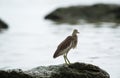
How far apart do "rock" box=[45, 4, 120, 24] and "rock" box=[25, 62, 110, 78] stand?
83.8 feet

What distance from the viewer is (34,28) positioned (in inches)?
1391

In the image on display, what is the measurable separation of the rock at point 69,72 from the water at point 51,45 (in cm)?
276

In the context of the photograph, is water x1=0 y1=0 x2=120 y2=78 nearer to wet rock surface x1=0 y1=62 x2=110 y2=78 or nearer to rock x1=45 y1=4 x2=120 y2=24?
rock x1=45 y1=4 x2=120 y2=24

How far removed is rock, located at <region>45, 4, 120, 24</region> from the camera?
38547mm

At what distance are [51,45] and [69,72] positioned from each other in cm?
1340

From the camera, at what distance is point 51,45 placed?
2530 centimetres

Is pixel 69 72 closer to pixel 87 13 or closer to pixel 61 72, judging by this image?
pixel 61 72

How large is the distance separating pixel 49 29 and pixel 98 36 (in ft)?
20.3


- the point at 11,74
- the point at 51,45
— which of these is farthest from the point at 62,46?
the point at 51,45

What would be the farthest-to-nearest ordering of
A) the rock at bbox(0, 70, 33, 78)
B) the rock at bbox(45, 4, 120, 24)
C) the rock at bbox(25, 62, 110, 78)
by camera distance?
the rock at bbox(45, 4, 120, 24) → the rock at bbox(25, 62, 110, 78) → the rock at bbox(0, 70, 33, 78)

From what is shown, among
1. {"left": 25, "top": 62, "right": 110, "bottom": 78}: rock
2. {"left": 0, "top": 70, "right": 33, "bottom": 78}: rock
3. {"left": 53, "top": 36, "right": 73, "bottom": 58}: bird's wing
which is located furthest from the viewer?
{"left": 53, "top": 36, "right": 73, "bottom": 58}: bird's wing

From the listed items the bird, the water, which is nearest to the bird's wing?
the bird

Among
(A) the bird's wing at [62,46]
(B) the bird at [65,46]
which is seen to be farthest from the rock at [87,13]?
(A) the bird's wing at [62,46]

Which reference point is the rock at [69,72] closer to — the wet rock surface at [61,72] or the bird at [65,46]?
the wet rock surface at [61,72]
